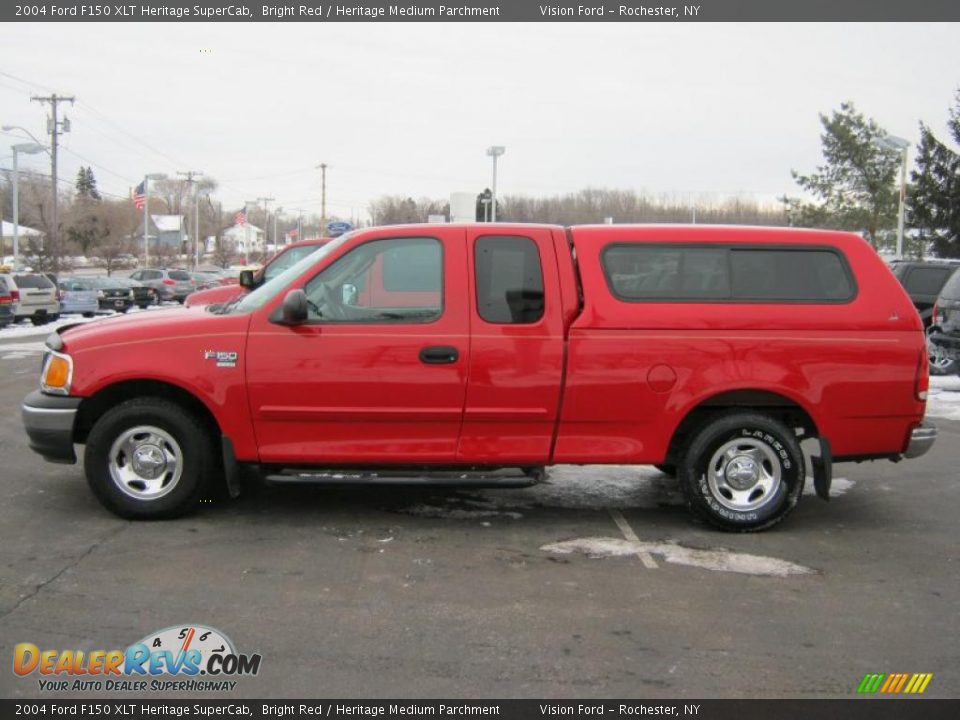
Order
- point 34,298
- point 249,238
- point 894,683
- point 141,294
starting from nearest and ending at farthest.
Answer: point 894,683, point 34,298, point 141,294, point 249,238

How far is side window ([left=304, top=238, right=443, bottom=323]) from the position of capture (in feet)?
18.5

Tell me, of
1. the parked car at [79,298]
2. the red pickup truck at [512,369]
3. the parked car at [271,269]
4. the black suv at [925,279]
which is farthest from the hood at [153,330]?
the parked car at [79,298]

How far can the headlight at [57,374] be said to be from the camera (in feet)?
18.7

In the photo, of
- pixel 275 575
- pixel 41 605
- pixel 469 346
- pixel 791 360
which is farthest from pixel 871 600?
pixel 41 605

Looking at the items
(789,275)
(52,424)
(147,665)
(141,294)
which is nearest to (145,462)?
(52,424)

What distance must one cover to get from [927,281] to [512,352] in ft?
46.3

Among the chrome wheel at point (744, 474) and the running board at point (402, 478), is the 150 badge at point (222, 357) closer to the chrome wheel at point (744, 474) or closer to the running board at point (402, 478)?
the running board at point (402, 478)

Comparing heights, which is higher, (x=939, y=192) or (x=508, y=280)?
(x=939, y=192)

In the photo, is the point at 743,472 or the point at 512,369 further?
the point at 743,472

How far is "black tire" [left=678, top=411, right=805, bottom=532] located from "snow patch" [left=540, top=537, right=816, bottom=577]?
1.23ft

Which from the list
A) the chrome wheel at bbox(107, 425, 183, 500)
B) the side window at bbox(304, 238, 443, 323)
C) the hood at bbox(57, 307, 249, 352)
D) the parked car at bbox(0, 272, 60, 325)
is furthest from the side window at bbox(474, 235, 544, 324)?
the parked car at bbox(0, 272, 60, 325)

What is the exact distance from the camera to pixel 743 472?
19.1ft

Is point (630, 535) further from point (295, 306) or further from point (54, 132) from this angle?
point (54, 132)

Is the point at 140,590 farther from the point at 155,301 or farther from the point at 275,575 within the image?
the point at 155,301
